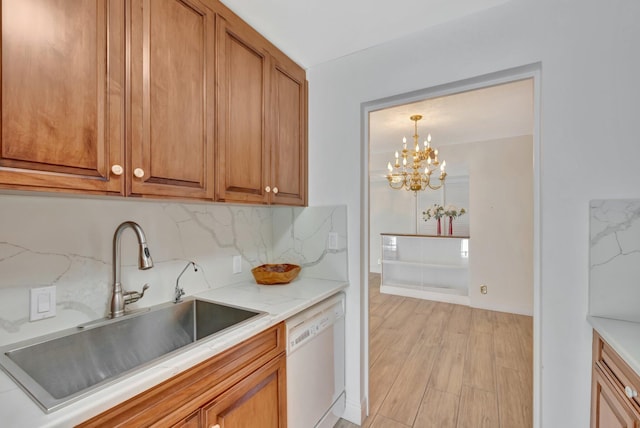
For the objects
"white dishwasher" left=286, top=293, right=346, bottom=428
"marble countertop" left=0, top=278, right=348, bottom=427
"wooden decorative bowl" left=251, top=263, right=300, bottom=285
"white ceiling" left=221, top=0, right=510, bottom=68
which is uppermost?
"white ceiling" left=221, top=0, right=510, bottom=68

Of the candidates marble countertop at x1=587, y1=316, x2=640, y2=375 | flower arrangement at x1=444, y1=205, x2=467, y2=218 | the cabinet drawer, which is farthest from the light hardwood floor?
flower arrangement at x1=444, y1=205, x2=467, y2=218

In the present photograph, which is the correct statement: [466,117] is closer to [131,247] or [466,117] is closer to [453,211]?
[453,211]

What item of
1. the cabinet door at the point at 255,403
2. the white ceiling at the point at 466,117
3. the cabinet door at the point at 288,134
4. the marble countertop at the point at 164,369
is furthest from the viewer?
the white ceiling at the point at 466,117

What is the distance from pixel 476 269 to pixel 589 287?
9.50 feet

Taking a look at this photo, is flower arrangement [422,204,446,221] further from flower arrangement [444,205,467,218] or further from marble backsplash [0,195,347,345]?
marble backsplash [0,195,347,345]

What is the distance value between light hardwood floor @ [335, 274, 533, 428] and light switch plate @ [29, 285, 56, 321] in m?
1.66

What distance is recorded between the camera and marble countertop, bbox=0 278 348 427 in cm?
64

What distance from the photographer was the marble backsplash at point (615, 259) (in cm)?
116

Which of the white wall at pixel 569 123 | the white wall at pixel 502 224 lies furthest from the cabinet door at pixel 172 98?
the white wall at pixel 502 224

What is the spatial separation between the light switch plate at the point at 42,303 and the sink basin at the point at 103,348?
8cm

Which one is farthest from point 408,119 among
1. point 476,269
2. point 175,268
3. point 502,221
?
point 175,268

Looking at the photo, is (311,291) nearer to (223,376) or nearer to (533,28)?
(223,376)

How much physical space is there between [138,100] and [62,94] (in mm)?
217

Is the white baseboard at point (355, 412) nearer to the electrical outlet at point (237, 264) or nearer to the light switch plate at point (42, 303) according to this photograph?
the electrical outlet at point (237, 264)
